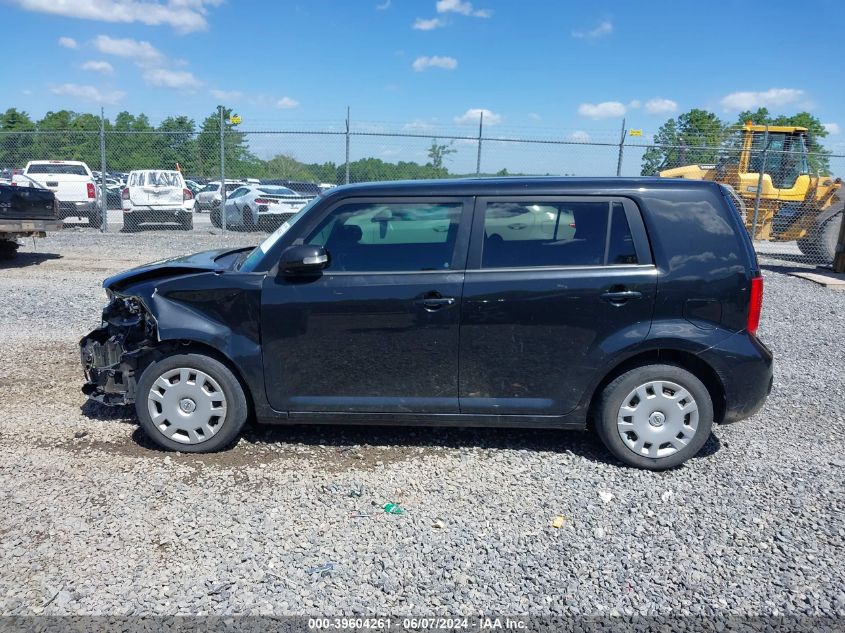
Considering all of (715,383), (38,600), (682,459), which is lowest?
(38,600)

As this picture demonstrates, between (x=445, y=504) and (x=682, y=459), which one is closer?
(x=445, y=504)

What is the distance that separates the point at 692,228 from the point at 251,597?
10.5 feet

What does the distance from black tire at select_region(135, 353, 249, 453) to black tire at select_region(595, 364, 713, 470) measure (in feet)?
7.59

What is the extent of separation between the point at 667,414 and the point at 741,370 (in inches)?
20.4

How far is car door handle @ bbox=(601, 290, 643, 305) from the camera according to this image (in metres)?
4.11

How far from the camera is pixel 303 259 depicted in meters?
4.14

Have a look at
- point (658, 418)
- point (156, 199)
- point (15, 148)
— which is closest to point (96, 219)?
point (156, 199)

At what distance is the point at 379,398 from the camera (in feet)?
14.2

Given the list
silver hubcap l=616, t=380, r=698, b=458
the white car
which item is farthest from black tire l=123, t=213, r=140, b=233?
silver hubcap l=616, t=380, r=698, b=458

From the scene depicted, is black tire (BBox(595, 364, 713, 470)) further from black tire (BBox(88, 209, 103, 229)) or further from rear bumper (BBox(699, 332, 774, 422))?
black tire (BBox(88, 209, 103, 229))

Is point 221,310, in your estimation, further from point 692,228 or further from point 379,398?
point 692,228

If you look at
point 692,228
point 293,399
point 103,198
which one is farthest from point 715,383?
point 103,198

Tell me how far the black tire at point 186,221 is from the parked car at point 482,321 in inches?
597

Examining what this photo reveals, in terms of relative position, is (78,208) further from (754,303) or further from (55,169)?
(754,303)
